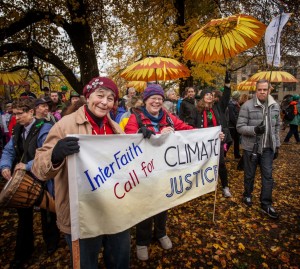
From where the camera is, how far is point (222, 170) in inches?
191

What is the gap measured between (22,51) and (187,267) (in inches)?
470

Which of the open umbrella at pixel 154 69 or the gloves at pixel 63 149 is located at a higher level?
the open umbrella at pixel 154 69

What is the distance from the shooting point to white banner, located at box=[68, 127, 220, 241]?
196 centimetres

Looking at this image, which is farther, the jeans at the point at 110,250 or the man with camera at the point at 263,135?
the man with camera at the point at 263,135

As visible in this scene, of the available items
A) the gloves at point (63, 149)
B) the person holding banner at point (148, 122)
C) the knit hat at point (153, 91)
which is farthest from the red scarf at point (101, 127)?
the knit hat at point (153, 91)

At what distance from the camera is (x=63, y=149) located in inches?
67.1

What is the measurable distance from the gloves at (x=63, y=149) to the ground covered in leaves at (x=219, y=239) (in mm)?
2045

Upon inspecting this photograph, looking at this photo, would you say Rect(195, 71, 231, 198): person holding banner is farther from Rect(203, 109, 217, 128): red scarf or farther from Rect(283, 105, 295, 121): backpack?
Rect(283, 105, 295, 121): backpack

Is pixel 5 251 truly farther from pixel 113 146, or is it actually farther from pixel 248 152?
pixel 248 152

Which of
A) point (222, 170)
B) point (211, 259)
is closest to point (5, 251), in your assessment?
point (211, 259)

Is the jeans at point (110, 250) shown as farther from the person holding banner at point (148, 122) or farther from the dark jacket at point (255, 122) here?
the dark jacket at point (255, 122)

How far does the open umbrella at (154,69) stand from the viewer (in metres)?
5.16

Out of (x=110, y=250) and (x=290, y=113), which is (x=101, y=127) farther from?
(x=290, y=113)

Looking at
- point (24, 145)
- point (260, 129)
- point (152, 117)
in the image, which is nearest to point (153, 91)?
point (152, 117)
